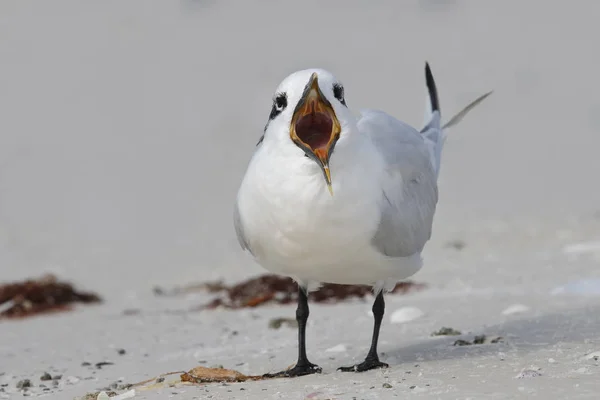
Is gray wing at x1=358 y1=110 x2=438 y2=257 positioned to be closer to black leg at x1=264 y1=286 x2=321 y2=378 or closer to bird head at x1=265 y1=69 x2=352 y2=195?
bird head at x1=265 y1=69 x2=352 y2=195

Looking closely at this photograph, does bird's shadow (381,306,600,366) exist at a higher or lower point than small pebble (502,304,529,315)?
lower

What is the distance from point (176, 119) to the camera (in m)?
14.0

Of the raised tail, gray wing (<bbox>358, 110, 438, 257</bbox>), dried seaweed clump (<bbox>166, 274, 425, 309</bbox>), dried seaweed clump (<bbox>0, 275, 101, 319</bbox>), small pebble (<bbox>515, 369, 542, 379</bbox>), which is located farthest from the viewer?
dried seaweed clump (<bbox>0, 275, 101, 319</bbox>)

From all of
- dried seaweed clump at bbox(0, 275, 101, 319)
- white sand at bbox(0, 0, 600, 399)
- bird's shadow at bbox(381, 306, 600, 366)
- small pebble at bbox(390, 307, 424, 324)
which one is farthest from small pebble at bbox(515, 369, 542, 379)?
dried seaweed clump at bbox(0, 275, 101, 319)

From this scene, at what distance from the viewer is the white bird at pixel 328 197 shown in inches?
142

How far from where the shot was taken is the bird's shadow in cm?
Result: 416

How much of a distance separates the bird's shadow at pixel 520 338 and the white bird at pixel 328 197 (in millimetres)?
217

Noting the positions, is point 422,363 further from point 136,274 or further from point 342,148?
point 136,274

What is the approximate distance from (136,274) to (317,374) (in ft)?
14.5

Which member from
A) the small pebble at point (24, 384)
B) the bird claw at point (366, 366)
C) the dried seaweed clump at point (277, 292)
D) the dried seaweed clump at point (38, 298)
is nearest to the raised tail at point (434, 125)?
the bird claw at point (366, 366)

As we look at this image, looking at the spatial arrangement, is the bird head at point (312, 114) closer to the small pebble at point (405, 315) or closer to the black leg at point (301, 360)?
the black leg at point (301, 360)

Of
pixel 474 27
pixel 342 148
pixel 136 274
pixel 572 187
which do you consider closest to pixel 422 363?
pixel 342 148

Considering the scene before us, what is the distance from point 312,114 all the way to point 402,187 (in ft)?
2.22

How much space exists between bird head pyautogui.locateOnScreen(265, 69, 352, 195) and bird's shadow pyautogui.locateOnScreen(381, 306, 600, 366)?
3.30ft
